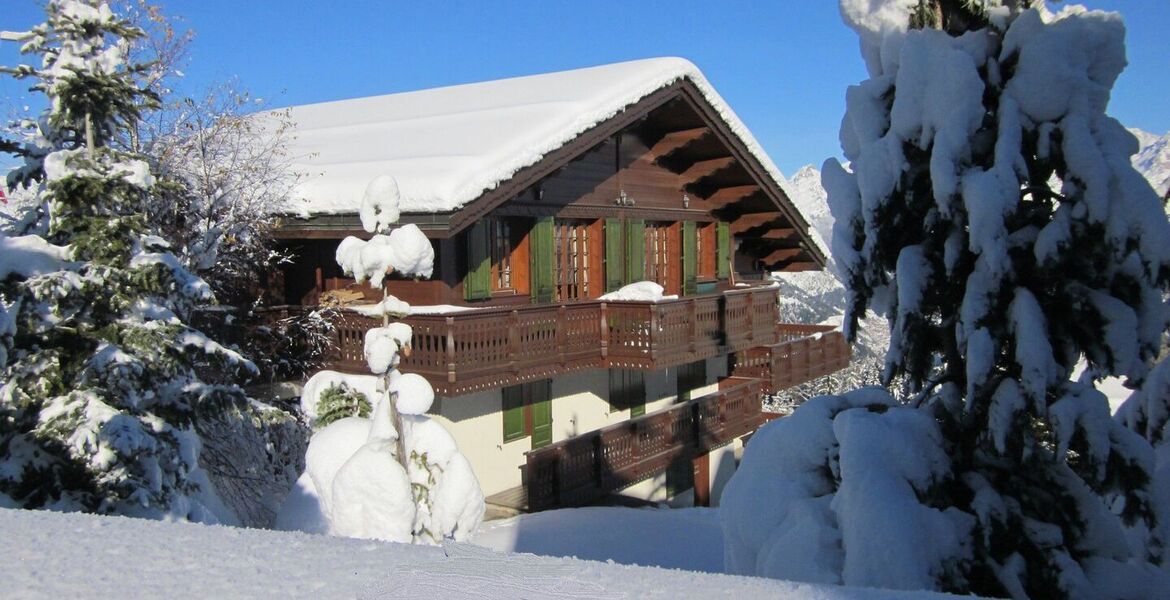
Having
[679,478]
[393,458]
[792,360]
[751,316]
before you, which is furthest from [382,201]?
[792,360]

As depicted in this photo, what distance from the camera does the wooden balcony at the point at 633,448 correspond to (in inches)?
501

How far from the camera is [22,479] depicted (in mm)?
7699

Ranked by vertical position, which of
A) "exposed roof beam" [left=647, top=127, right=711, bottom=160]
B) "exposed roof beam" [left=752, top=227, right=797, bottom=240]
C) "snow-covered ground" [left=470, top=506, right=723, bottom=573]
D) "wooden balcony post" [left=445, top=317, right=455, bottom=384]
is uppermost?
"exposed roof beam" [left=647, top=127, right=711, bottom=160]

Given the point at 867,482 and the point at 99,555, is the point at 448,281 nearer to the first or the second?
the point at 867,482

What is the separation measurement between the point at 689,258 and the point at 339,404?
11.5 metres

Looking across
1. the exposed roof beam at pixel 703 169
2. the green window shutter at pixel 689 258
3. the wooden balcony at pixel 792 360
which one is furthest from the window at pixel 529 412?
the wooden balcony at pixel 792 360

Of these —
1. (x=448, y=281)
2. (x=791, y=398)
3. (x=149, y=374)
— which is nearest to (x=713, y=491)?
(x=448, y=281)

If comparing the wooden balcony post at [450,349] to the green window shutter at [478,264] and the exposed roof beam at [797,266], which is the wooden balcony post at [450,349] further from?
the exposed roof beam at [797,266]

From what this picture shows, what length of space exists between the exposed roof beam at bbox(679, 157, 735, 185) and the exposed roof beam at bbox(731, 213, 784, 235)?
7.46 ft

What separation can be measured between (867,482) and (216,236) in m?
10.1

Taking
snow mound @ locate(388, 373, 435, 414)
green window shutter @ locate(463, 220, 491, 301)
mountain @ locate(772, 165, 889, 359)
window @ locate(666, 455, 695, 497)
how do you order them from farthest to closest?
mountain @ locate(772, 165, 889, 359) → window @ locate(666, 455, 695, 497) → green window shutter @ locate(463, 220, 491, 301) → snow mound @ locate(388, 373, 435, 414)

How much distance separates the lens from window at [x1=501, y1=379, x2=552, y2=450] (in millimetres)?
15047

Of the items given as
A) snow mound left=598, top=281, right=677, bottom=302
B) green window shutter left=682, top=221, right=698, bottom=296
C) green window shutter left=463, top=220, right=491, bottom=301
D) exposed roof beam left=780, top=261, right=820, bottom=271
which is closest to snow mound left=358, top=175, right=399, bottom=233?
green window shutter left=463, top=220, right=491, bottom=301

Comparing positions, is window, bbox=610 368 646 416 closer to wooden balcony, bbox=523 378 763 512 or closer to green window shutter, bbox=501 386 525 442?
wooden balcony, bbox=523 378 763 512
